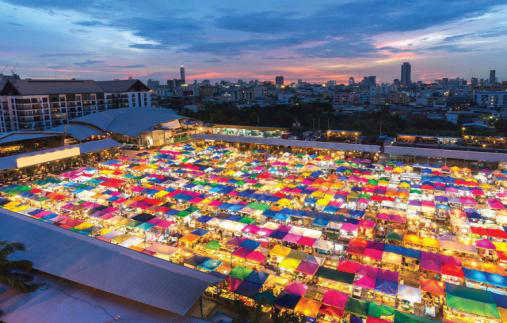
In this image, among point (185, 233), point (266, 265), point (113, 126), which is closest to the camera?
point (266, 265)

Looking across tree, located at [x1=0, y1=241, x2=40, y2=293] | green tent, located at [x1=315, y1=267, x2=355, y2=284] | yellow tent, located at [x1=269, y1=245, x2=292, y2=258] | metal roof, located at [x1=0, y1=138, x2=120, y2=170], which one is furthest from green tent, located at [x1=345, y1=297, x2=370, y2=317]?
metal roof, located at [x1=0, y1=138, x2=120, y2=170]

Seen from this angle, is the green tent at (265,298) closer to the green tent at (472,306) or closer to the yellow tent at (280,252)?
the yellow tent at (280,252)

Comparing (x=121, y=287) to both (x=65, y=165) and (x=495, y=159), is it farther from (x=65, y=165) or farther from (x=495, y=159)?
(x=495, y=159)

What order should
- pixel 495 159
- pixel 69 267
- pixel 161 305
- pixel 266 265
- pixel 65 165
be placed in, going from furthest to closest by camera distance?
pixel 65 165 → pixel 495 159 → pixel 266 265 → pixel 69 267 → pixel 161 305

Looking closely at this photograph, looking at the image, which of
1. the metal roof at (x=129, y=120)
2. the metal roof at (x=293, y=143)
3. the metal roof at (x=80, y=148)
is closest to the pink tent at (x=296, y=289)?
the metal roof at (x=293, y=143)

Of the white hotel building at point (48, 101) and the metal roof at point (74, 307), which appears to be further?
the white hotel building at point (48, 101)

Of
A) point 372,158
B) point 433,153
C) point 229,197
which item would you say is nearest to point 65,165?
point 229,197
